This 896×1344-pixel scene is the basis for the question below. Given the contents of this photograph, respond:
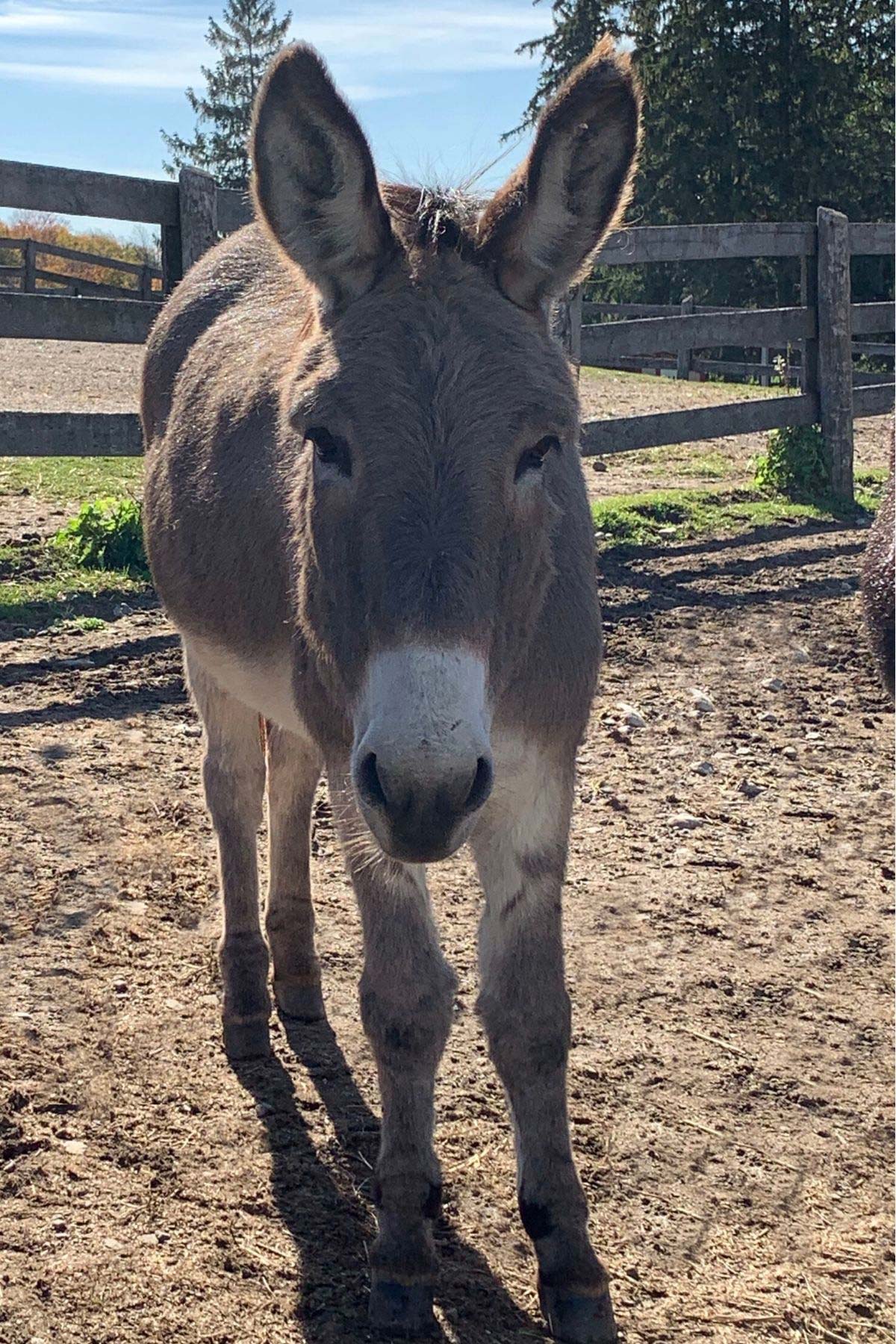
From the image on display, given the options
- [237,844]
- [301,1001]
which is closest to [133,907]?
[237,844]

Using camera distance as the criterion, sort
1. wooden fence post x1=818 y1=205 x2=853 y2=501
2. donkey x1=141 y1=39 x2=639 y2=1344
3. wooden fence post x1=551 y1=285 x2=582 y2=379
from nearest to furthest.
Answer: donkey x1=141 y1=39 x2=639 y2=1344 → wooden fence post x1=551 y1=285 x2=582 y2=379 → wooden fence post x1=818 y1=205 x2=853 y2=501

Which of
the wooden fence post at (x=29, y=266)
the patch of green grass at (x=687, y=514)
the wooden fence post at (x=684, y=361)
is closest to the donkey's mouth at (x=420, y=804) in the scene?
the patch of green grass at (x=687, y=514)

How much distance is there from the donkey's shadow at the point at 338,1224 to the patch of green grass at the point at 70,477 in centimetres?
622

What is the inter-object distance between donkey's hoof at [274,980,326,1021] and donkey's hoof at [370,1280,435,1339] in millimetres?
1216

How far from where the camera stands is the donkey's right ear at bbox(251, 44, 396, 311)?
8.21 ft

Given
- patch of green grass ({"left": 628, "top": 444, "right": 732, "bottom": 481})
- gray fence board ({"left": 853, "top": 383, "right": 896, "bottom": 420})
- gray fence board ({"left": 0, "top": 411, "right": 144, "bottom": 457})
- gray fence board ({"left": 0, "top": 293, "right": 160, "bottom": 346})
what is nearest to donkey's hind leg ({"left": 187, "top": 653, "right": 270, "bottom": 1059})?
gray fence board ({"left": 0, "top": 411, "right": 144, "bottom": 457})

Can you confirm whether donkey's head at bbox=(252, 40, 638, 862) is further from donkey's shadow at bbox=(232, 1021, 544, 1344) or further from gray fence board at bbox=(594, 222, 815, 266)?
gray fence board at bbox=(594, 222, 815, 266)

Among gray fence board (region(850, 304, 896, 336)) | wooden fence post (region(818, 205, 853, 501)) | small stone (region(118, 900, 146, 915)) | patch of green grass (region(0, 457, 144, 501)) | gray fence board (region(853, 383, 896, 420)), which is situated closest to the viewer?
small stone (region(118, 900, 146, 915))

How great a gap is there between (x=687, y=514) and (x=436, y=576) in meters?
7.84

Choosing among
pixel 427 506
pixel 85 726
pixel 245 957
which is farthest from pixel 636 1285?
pixel 85 726

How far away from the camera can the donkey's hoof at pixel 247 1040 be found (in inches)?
138

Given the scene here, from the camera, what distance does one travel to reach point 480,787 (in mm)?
2078

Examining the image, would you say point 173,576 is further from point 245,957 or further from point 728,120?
point 728,120

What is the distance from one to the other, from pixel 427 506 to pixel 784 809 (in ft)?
10.6
